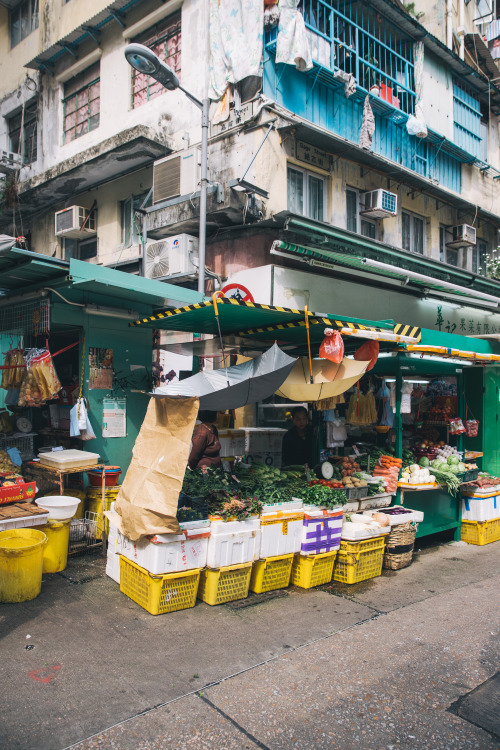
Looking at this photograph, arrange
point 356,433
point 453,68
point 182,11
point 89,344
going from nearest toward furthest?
1. point 89,344
2. point 356,433
3. point 182,11
4. point 453,68

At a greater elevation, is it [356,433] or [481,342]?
[481,342]

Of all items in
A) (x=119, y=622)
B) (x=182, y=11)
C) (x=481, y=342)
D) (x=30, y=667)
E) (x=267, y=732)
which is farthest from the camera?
(x=182, y=11)

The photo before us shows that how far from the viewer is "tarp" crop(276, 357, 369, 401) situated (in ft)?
21.9

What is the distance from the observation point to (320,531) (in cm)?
625

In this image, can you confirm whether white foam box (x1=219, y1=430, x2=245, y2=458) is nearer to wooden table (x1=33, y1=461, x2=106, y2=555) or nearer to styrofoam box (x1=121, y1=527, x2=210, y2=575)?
wooden table (x1=33, y1=461, x2=106, y2=555)

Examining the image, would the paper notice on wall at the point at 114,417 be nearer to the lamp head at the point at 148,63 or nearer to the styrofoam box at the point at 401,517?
the styrofoam box at the point at 401,517

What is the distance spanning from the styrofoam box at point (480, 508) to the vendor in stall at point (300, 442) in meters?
2.91

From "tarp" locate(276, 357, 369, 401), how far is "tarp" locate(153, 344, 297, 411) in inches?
29.6

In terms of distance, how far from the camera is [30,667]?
4.18 meters

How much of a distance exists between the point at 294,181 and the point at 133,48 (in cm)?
472

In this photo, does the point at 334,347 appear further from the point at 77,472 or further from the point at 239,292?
the point at 239,292

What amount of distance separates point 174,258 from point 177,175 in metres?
1.85

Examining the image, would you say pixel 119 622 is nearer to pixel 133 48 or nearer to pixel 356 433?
pixel 356 433

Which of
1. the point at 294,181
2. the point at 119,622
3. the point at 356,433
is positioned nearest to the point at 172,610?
the point at 119,622
